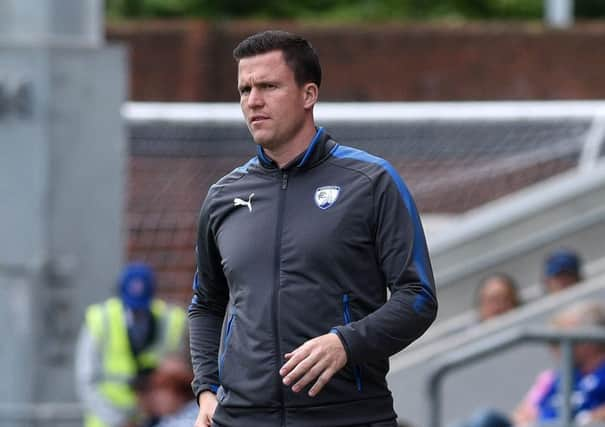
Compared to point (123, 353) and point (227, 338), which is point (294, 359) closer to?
point (227, 338)

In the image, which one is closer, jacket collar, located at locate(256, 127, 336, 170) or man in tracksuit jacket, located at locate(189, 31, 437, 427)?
man in tracksuit jacket, located at locate(189, 31, 437, 427)

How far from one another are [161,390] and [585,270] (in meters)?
3.84

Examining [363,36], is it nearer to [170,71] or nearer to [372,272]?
[170,71]

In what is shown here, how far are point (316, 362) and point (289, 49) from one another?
0.85 metres

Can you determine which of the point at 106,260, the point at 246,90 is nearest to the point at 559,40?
the point at 106,260

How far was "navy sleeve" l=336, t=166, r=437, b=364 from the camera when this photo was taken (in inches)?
162

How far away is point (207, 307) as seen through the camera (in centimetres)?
461

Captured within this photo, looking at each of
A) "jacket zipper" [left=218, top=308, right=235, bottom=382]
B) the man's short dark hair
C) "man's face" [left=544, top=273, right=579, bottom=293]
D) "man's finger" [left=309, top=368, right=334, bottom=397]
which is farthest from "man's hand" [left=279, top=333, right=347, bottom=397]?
"man's face" [left=544, top=273, right=579, bottom=293]

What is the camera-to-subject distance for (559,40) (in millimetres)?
16328

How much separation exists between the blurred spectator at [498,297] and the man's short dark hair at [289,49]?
252 inches

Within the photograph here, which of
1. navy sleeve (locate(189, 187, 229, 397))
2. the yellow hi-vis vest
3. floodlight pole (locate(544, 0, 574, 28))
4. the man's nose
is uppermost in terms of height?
the man's nose

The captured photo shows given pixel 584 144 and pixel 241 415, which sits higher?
pixel 241 415

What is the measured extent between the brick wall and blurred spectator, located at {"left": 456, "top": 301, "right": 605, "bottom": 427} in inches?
316

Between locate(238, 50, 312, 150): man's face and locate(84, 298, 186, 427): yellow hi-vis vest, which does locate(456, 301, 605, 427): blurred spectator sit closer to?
locate(84, 298, 186, 427): yellow hi-vis vest
